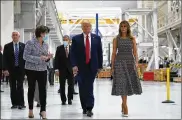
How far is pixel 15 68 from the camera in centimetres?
866

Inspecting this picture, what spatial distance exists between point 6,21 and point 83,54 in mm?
14772

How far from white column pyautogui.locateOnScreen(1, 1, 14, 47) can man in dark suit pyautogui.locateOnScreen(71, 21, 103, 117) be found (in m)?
14.1

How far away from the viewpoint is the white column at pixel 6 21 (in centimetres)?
2111

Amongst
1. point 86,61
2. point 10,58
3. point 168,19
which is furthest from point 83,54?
point 168,19

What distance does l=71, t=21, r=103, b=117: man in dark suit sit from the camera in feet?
24.3

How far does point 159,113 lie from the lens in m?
7.67

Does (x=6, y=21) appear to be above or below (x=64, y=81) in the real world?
above

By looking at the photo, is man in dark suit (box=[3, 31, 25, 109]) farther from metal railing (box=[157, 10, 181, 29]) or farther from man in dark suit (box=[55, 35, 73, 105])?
metal railing (box=[157, 10, 181, 29])

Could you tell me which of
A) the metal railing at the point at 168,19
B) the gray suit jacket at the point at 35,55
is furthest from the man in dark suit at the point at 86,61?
the metal railing at the point at 168,19

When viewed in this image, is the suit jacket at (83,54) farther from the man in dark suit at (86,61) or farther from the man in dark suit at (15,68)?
A: the man in dark suit at (15,68)

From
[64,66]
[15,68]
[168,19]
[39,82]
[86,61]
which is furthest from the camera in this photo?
[168,19]

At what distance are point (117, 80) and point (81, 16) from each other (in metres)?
33.6

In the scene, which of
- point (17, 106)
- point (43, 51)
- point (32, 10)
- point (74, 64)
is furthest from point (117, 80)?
point (32, 10)

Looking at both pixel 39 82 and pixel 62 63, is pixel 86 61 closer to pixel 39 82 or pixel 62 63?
pixel 39 82
